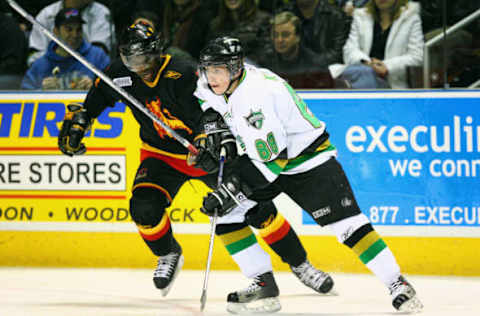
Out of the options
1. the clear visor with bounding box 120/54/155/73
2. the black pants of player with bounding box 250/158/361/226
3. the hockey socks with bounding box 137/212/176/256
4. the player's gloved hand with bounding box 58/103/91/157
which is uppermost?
the clear visor with bounding box 120/54/155/73

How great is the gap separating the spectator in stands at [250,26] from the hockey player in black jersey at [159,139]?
3.08 ft

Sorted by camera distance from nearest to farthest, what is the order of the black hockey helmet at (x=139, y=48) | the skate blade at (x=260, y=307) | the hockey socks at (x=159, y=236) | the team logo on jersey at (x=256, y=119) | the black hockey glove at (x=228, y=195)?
the team logo on jersey at (x=256, y=119) < the black hockey glove at (x=228, y=195) < the skate blade at (x=260, y=307) < the black hockey helmet at (x=139, y=48) < the hockey socks at (x=159, y=236)

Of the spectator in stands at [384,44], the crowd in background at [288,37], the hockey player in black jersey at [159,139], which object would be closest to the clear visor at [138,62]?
the hockey player in black jersey at [159,139]

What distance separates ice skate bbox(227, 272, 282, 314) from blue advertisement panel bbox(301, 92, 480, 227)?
1.25 meters

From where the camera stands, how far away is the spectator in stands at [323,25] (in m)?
4.86

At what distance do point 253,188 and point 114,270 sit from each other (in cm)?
191

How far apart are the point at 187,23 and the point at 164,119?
3.98 feet

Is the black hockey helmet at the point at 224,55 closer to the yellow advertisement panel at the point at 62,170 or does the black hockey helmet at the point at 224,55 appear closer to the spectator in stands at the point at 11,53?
the yellow advertisement panel at the point at 62,170

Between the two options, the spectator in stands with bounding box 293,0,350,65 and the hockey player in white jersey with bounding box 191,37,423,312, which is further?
the spectator in stands with bounding box 293,0,350,65

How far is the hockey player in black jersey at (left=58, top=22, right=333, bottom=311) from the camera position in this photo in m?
3.89

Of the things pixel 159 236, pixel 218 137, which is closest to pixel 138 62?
pixel 218 137

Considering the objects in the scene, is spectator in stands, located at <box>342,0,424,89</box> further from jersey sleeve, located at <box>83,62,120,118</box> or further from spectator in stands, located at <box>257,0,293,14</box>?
jersey sleeve, located at <box>83,62,120,118</box>

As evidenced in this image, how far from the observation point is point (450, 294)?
4.11 metres

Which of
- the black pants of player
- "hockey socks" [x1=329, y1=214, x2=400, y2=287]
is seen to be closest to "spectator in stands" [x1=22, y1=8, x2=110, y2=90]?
the black pants of player
